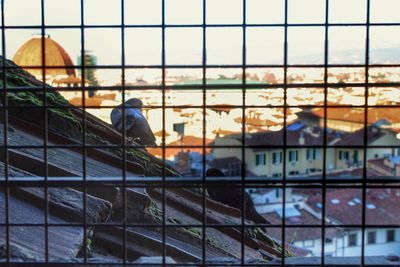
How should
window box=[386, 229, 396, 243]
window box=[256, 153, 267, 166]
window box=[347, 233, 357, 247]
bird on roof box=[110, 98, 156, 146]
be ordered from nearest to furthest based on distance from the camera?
bird on roof box=[110, 98, 156, 146] < window box=[256, 153, 267, 166] < window box=[347, 233, 357, 247] < window box=[386, 229, 396, 243]

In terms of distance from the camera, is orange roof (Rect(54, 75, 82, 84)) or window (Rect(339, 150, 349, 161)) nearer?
orange roof (Rect(54, 75, 82, 84))

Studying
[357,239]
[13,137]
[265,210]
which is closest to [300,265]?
[13,137]

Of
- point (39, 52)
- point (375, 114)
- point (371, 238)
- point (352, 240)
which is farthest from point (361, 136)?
point (39, 52)

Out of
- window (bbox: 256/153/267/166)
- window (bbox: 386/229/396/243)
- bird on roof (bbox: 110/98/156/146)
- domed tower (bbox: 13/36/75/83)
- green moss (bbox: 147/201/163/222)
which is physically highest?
domed tower (bbox: 13/36/75/83)

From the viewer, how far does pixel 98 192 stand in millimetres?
2957

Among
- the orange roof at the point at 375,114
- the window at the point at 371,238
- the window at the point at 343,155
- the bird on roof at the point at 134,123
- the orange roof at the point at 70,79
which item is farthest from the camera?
the window at the point at 343,155

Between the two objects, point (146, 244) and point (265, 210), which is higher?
point (146, 244)

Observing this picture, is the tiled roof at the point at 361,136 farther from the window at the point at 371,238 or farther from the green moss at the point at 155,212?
the green moss at the point at 155,212

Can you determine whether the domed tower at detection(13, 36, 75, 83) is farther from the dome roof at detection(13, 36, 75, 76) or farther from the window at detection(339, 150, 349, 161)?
the window at detection(339, 150, 349, 161)

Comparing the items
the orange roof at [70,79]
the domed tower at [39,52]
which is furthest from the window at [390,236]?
the orange roof at [70,79]

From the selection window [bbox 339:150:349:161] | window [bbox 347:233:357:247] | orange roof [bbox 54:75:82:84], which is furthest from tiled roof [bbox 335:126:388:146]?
orange roof [bbox 54:75:82:84]

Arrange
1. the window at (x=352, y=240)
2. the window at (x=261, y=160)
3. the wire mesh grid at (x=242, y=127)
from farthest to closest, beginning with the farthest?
1. the window at (x=352, y=240)
2. the window at (x=261, y=160)
3. the wire mesh grid at (x=242, y=127)

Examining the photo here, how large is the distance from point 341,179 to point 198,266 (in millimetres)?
588

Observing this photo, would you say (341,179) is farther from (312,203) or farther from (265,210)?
(312,203)
